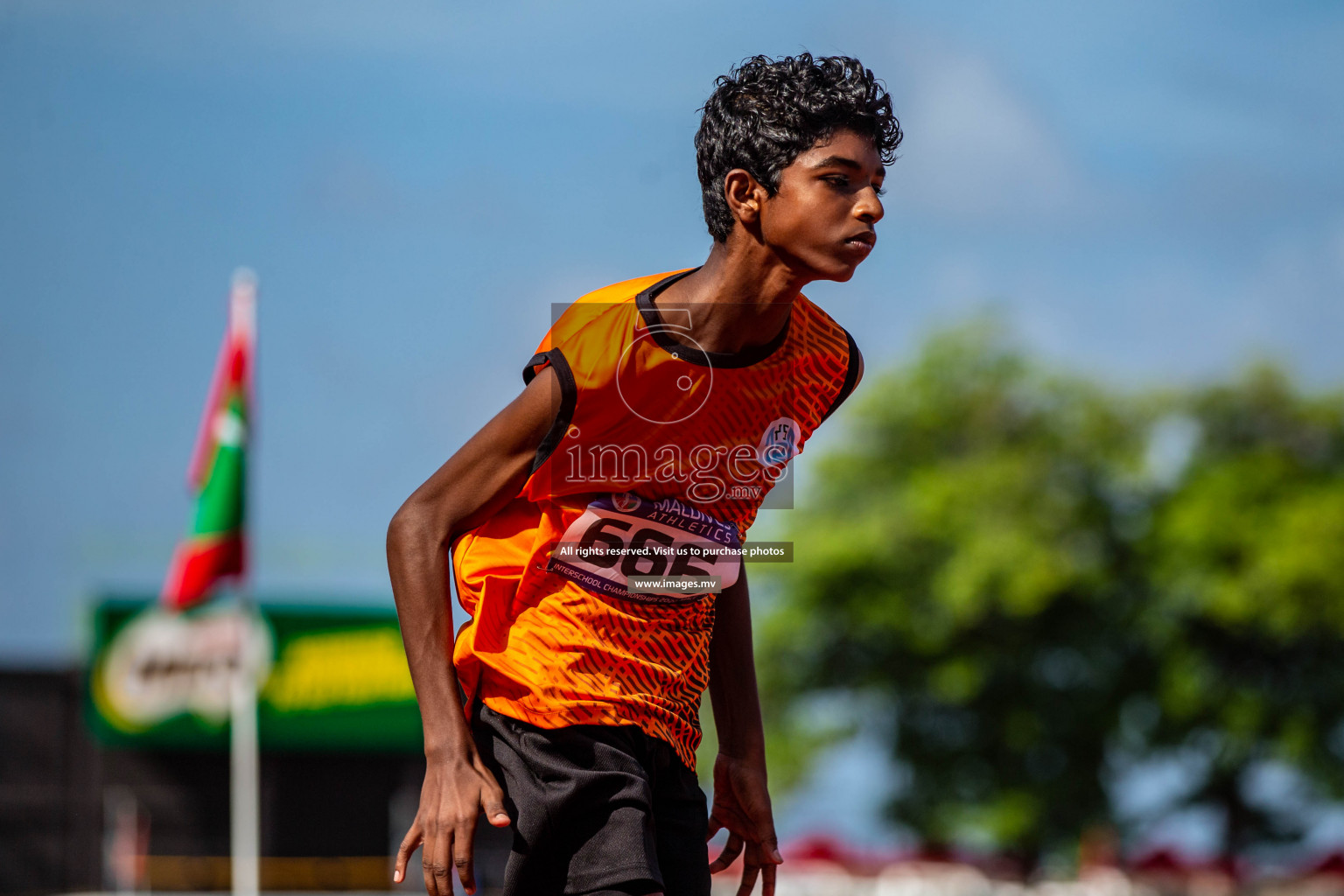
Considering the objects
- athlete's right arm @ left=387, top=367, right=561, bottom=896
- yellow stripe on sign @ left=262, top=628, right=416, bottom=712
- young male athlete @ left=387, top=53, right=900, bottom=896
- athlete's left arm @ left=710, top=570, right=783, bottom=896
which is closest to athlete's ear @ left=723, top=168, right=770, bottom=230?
young male athlete @ left=387, top=53, right=900, bottom=896

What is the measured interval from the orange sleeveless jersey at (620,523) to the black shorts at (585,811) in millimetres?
38

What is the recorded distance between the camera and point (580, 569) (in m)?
2.93

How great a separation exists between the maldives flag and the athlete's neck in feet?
36.4

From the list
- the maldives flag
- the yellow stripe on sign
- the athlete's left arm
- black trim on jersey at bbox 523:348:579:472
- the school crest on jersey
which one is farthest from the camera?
the yellow stripe on sign

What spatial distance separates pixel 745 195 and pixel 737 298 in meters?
0.19

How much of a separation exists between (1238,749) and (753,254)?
27810 millimetres

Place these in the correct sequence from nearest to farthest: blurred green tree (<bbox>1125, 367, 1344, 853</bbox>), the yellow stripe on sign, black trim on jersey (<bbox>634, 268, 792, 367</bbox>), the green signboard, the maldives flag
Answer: black trim on jersey (<bbox>634, 268, 792, 367</bbox>)
the maldives flag
the green signboard
the yellow stripe on sign
blurred green tree (<bbox>1125, 367, 1344, 853</bbox>)

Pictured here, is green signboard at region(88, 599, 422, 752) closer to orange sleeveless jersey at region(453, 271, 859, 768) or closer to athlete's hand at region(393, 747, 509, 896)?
orange sleeveless jersey at region(453, 271, 859, 768)

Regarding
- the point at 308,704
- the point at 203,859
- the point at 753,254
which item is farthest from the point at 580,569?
the point at 203,859

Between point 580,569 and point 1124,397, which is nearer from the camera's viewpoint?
point 580,569

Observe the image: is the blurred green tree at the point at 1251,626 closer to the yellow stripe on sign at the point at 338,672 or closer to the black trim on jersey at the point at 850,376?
the yellow stripe on sign at the point at 338,672

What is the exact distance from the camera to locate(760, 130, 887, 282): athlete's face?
9.45 feet

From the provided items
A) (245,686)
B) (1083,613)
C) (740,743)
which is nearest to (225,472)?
(245,686)

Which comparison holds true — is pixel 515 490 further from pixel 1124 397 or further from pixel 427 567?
pixel 1124 397
